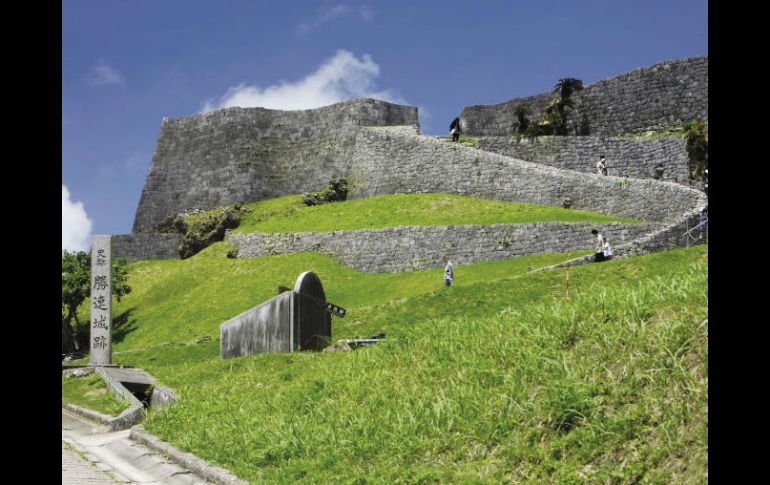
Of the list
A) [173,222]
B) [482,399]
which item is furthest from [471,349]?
[173,222]

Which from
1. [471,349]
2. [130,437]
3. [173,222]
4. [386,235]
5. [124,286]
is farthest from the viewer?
[173,222]

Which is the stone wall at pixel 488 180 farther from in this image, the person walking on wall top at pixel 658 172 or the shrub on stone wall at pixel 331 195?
the person walking on wall top at pixel 658 172

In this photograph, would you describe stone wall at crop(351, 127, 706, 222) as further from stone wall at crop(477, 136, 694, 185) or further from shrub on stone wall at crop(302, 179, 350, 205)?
stone wall at crop(477, 136, 694, 185)

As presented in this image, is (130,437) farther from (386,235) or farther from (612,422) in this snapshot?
(386,235)

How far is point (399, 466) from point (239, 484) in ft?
4.96

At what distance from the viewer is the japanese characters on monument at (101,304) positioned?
59.7 feet

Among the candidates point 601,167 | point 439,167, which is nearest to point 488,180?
point 439,167

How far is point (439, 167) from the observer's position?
35594 millimetres

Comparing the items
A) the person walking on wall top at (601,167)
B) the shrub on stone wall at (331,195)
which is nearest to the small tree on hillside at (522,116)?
the person walking on wall top at (601,167)

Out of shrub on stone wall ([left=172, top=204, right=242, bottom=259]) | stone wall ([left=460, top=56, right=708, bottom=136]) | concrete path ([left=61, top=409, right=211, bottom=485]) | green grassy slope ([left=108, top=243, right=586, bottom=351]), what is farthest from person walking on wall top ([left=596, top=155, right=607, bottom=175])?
concrete path ([left=61, top=409, right=211, bottom=485])

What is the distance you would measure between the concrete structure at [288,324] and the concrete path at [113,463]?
4.87 metres

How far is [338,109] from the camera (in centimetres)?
4397

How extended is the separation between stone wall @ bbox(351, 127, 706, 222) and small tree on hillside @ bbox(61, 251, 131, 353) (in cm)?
1291
